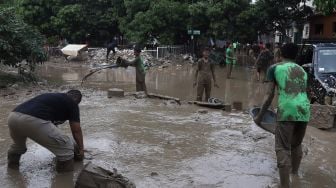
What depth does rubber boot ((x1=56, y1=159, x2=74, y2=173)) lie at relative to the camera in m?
5.93

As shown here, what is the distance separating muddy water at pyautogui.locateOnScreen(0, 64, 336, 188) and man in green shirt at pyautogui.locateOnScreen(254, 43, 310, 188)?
1.99 ft

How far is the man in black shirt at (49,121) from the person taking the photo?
18.5 ft

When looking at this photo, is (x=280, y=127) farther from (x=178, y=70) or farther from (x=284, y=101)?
(x=178, y=70)

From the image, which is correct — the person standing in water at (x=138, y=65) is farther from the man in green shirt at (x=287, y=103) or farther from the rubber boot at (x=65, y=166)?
the man in green shirt at (x=287, y=103)

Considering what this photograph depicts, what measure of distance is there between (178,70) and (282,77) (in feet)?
60.6

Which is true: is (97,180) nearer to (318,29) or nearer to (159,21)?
(159,21)

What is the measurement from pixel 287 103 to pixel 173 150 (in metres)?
2.45

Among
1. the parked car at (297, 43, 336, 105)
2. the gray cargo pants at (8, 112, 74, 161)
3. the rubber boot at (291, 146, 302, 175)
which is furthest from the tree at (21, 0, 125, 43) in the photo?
the rubber boot at (291, 146, 302, 175)

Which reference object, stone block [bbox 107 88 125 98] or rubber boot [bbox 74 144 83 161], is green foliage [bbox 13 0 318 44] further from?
rubber boot [bbox 74 144 83 161]

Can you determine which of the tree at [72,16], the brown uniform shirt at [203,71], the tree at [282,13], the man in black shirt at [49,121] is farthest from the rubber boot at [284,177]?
the tree at [72,16]

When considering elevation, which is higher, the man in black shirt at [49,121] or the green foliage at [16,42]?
the green foliage at [16,42]

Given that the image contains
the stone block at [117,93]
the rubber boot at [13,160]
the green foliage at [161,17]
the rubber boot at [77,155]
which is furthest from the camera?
the green foliage at [161,17]

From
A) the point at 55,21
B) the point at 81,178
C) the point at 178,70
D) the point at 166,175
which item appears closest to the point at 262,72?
the point at 178,70

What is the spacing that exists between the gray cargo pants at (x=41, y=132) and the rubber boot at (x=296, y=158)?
272 cm
